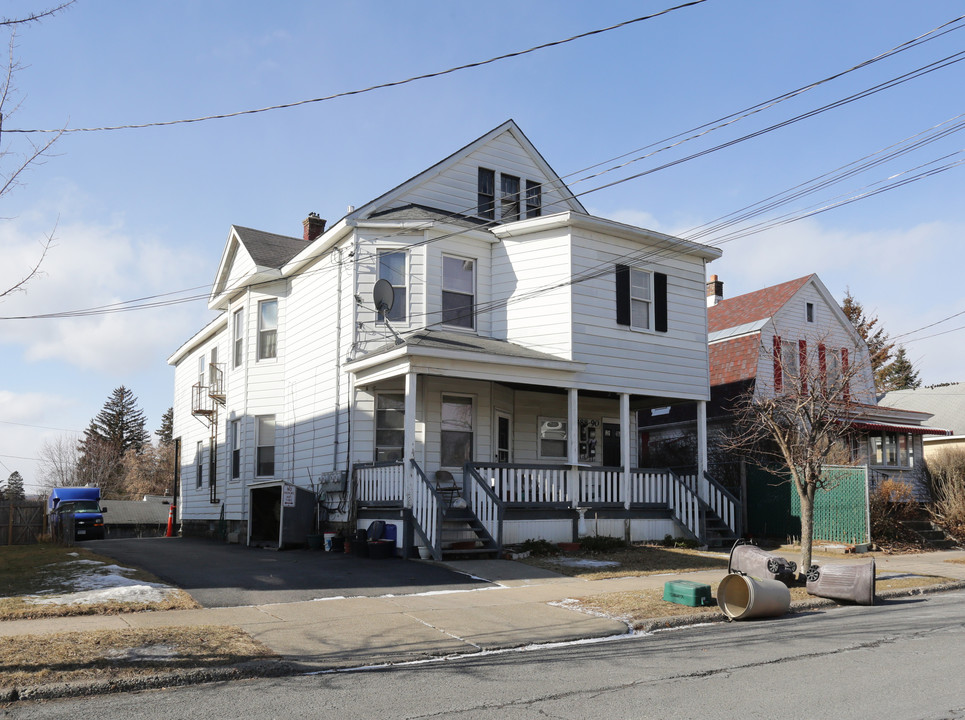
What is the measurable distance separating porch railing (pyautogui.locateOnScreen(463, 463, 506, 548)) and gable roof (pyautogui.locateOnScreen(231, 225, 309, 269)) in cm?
926

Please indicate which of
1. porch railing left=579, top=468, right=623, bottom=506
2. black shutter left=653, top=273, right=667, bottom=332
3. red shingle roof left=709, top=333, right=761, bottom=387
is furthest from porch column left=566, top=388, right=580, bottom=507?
red shingle roof left=709, top=333, right=761, bottom=387

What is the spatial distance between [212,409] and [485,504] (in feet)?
44.7

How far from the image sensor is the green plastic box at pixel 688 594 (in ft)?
36.6

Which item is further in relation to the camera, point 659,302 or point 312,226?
point 312,226


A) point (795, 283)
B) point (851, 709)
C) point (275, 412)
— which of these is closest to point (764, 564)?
point (851, 709)

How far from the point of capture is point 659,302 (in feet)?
67.2

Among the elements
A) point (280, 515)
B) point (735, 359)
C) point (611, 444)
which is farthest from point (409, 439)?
point (735, 359)

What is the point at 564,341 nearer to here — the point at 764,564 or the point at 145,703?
the point at 764,564

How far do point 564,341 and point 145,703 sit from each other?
13.3 m

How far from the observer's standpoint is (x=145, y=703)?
653 cm

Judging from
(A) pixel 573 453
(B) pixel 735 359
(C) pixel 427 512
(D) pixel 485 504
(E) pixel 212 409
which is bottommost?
(C) pixel 427 512

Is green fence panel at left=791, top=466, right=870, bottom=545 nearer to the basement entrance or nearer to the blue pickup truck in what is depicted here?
the basement entrance

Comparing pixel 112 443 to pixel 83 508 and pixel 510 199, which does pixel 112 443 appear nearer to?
pixel 83 508

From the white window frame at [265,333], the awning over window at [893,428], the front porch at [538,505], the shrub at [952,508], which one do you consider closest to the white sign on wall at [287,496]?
the front porch at [538,505]
